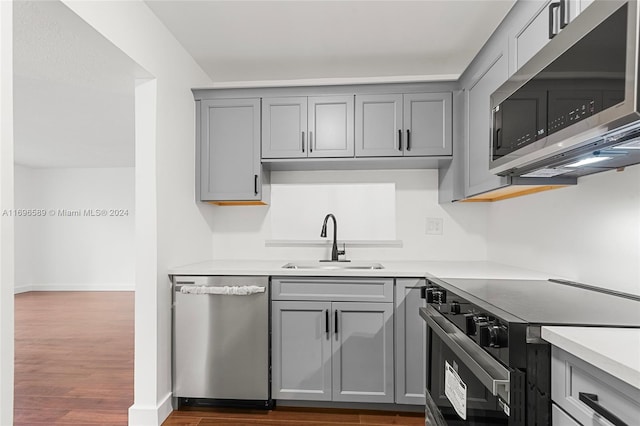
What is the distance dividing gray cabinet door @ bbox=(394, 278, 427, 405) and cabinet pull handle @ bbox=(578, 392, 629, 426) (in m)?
1.44

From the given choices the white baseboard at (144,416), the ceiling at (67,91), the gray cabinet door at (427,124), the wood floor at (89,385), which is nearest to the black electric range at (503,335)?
the wood floor at (89,385)

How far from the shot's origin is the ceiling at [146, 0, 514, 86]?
2.19m

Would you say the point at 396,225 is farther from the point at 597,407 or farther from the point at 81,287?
the point at 81,287

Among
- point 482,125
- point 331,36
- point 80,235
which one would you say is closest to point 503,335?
point 482,125

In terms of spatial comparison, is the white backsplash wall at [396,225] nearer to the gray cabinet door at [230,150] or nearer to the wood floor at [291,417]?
the gray cabinet door at [230,150]

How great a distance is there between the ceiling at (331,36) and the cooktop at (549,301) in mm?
1571

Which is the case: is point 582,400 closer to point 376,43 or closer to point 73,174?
point 376,43

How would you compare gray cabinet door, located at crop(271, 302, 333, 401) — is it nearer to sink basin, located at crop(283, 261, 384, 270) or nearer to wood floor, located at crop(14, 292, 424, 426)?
wood floor, located at crop(14, 292, 424, 426)

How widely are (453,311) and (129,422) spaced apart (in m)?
1.98

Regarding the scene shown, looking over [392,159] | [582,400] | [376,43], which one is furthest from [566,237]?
[376,43]

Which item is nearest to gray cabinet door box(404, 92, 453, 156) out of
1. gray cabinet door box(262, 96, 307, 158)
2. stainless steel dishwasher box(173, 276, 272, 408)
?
gray cabinet door box(262, 96, 307, 158)

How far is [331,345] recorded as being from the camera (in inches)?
93.3

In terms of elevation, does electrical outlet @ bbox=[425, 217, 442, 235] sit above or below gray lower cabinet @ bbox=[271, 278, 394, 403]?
above

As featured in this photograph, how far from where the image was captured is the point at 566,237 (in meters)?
2.03
